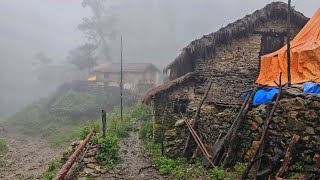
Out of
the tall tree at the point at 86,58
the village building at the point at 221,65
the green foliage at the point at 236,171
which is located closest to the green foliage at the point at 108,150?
the village building at the point at 221,65

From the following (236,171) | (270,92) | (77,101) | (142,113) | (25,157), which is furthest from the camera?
(77,101)

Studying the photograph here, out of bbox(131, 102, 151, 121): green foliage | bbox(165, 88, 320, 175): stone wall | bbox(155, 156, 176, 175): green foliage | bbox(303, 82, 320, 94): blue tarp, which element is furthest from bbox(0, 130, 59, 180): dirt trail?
bbox(303, 82, 320, 94): blue tarp

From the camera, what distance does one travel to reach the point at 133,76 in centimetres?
4634

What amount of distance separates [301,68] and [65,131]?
23422 millimetres

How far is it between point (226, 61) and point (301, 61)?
5056 mm

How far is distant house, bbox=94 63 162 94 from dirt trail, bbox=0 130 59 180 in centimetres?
1843

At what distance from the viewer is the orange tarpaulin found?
11.9m

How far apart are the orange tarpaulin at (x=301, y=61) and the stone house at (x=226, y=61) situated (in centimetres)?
229

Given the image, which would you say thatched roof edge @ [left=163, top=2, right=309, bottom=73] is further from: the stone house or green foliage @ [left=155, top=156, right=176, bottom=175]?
green foliage @ [left=155, top=156, right=176, bottom=175]

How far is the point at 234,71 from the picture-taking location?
54.7 ft

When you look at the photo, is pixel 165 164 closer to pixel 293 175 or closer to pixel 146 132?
pixel 293 175

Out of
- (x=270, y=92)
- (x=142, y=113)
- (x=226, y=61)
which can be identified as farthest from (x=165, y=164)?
(x=142, y=113)

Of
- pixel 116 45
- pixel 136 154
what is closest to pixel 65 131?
pixel 136 154

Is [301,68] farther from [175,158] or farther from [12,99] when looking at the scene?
[12,99]
